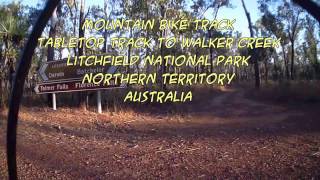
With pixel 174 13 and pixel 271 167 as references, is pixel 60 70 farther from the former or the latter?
pixel 174 13

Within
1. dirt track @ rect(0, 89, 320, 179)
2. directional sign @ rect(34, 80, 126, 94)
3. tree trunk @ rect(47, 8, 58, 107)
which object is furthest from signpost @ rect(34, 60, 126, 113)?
dirt track @ rect(0, 89, 320, 179)

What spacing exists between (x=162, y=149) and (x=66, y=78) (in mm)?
6827

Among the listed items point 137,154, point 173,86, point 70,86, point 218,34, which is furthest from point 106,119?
point 218,34

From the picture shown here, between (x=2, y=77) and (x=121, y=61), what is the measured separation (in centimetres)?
440

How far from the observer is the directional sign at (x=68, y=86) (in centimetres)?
1303

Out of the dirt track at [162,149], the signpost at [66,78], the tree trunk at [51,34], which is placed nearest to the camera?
the dirt track at [162,149]

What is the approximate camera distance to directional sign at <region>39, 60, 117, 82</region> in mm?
13071

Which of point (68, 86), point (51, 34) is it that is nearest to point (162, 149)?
point (68, 86)

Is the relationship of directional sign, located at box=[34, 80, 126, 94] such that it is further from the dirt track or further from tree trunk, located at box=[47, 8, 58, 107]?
the dirt track

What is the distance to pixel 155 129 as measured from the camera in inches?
417

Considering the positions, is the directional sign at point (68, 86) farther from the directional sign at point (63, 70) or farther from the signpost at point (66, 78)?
the directional sign at point (63, 70)

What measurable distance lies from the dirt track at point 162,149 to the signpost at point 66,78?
1759 millimetres

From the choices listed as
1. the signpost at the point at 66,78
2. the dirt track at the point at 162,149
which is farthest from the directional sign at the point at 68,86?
the dirt track at the point at 162,149

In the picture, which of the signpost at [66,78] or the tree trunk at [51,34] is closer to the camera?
the signpost at [66,78]
